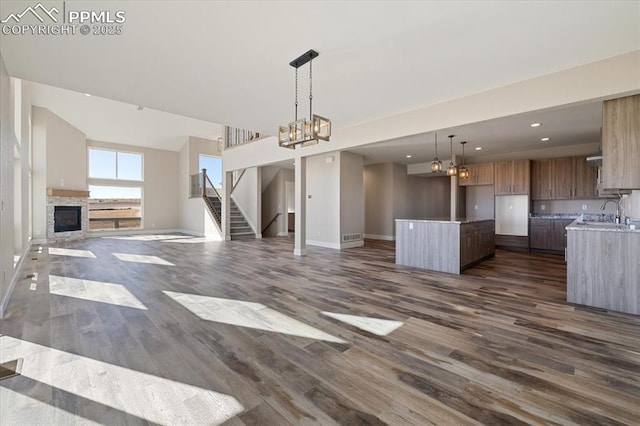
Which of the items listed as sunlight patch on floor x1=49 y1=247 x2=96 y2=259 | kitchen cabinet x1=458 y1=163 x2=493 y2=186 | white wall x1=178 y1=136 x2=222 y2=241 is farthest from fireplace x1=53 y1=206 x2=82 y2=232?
kitchen cabinet x1=458 y1=163 x2=493 y2=186

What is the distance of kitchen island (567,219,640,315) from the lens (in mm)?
3117

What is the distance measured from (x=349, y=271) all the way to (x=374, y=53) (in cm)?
349

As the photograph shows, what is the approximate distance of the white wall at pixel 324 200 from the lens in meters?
8.04

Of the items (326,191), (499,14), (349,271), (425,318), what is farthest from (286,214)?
(499,14)

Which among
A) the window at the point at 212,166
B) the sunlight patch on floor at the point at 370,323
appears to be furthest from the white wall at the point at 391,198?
the sunlight patch on floor at the point at 370,323

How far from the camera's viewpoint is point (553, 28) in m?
2.62

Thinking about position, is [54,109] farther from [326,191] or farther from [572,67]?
[572,67]

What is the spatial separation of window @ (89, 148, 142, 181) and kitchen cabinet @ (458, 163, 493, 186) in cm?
1241

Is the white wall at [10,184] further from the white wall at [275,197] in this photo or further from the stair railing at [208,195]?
the white wall at [275,197]

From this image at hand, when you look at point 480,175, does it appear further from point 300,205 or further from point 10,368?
point 10,368

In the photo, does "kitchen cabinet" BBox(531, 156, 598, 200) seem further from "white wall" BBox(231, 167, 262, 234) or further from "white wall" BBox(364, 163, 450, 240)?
"white wall" BBox(231, 167, 262, 234)

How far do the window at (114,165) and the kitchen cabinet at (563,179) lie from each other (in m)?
14.1

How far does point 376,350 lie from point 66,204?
1156 cm

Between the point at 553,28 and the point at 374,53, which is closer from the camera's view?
the point at 553,28
